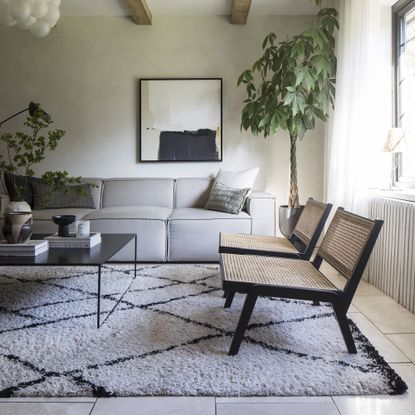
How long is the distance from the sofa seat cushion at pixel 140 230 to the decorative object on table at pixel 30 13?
1508 mm

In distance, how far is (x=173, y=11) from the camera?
4191 millimetres

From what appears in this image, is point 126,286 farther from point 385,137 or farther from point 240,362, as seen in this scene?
point 385,137

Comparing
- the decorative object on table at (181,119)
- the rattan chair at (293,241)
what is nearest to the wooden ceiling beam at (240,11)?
the decorative object on table at (181,119)

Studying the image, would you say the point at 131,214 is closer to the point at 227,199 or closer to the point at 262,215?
the point at 227,199

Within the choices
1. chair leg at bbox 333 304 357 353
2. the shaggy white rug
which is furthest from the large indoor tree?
chair leg at bbox 333 304 357 353

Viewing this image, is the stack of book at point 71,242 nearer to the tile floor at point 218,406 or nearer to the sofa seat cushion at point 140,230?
the sofa seat cushion at point 140,230

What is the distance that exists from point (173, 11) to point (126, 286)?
2.93 m

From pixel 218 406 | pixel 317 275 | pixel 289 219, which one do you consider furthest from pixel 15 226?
pixel 289 219

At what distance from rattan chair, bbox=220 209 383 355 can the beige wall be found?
230 centimetres

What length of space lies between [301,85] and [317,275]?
2.04 meters

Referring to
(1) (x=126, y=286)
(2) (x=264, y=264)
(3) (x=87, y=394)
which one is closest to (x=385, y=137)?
(2) (x=264, y=264)

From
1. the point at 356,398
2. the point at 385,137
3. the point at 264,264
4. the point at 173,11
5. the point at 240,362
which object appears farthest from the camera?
the point at 173,11

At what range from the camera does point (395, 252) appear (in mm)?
2527

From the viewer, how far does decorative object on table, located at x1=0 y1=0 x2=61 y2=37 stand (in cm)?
247
